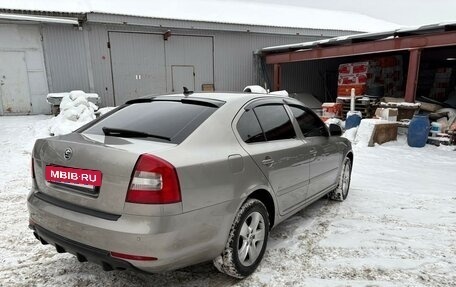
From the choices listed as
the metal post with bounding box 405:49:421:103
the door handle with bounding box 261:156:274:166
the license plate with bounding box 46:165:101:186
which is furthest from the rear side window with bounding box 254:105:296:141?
the metal post with bounding box 405:49:421:103

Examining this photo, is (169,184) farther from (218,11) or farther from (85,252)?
(218,11)

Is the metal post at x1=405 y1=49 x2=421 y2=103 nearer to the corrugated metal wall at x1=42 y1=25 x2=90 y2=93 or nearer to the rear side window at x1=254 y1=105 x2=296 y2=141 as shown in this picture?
the rear side window at x1=254 y1=105 x2=296 y2=141

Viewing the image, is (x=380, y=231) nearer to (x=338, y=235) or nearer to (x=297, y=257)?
(x=338, y=235)

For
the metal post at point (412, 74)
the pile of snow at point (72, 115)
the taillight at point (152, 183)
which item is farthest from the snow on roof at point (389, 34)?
the taillight at point (152, 183)

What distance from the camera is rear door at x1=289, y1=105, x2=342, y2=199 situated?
11.6 ft

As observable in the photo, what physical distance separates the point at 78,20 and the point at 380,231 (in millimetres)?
12887

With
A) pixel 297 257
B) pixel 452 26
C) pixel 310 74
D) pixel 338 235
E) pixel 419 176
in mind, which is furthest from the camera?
pixel 310 74

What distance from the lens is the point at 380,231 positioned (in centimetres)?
356

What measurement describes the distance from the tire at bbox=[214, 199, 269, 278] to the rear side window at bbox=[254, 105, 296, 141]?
0.69m

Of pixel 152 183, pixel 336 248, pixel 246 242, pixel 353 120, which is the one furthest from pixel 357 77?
pixel 152 183

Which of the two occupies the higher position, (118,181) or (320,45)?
(320,45)

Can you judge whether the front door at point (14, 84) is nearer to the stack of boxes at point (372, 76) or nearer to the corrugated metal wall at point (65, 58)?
the corrugated metal wall at point (65, 58)

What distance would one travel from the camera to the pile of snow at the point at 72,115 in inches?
344

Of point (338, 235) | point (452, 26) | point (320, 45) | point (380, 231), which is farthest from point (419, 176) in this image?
point (320, 45)
